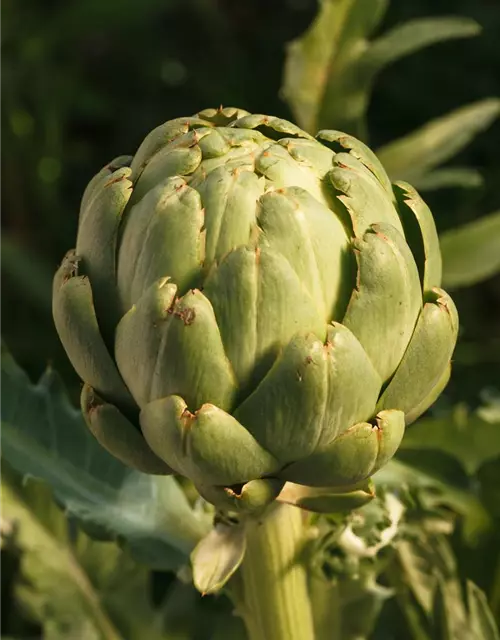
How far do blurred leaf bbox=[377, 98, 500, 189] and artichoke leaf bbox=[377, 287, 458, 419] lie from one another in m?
0.49

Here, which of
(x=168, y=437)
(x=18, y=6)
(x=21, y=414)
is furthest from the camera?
(x=18, y=6)

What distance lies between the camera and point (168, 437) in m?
0.63

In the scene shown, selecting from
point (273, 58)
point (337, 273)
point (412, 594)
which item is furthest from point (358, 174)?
point (273, 58)

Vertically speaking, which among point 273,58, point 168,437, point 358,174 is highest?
point 358,174

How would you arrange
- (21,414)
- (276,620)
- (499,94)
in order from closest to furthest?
(276,620)
(21,414)
(499,94)

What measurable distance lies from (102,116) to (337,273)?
1.36 metres

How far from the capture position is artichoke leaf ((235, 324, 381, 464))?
61 centimetres

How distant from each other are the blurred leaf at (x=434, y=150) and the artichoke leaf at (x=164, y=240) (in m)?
0.53

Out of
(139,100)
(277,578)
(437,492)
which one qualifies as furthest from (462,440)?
(139,100)

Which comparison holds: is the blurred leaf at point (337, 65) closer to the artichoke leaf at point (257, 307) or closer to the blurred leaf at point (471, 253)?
the blurred leaf at point (471, 253)

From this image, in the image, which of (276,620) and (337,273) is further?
(276,620)

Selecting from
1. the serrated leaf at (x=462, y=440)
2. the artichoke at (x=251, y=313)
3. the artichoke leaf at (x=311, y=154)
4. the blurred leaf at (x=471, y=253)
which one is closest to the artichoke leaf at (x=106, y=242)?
the artichoke at (x=251, y=313)

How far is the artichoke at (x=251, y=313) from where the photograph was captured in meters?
0.61

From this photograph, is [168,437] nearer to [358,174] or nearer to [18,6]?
[358,174]
